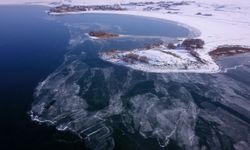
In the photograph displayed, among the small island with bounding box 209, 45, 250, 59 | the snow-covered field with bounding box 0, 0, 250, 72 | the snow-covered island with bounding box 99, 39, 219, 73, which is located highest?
the snow-covered island with bounding box 99, 39, 219, 73

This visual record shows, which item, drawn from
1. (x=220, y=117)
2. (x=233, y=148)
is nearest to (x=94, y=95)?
(x=220, y=117)

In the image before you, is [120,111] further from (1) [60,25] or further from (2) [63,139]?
(1) [60,25]

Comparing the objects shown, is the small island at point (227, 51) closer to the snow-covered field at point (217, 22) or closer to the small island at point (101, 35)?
the snow-covered field at point (217, 22)

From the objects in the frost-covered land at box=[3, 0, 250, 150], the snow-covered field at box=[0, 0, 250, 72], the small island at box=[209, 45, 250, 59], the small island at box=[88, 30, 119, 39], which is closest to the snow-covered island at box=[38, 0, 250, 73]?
the snow-covered field at box=[0, 0, 250, 72]

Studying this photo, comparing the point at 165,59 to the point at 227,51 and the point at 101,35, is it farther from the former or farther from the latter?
the point at 101,35

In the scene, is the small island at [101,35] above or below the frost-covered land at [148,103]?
below

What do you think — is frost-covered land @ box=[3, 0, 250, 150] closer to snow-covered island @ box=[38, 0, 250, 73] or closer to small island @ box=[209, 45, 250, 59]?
snow-covered island @ box=[38, 0, 250, 73]

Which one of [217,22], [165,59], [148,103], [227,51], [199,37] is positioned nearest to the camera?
[148,103]

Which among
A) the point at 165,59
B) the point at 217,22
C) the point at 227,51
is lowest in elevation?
the point at 217,22

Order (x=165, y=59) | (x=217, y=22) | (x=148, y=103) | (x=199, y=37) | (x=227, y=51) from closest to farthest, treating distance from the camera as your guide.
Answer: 1. (x=148, y=103)
2. (x=165, y=59)
3. (x=227, y=51)
4. (x=199, y=37)
5. (x=217, y=22)

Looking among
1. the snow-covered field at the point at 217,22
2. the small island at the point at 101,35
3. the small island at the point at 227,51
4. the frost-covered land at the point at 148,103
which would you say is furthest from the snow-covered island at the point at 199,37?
the small island at the point at 101,35

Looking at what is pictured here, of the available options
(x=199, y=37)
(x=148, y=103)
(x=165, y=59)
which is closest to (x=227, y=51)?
(x=199, y=37)
